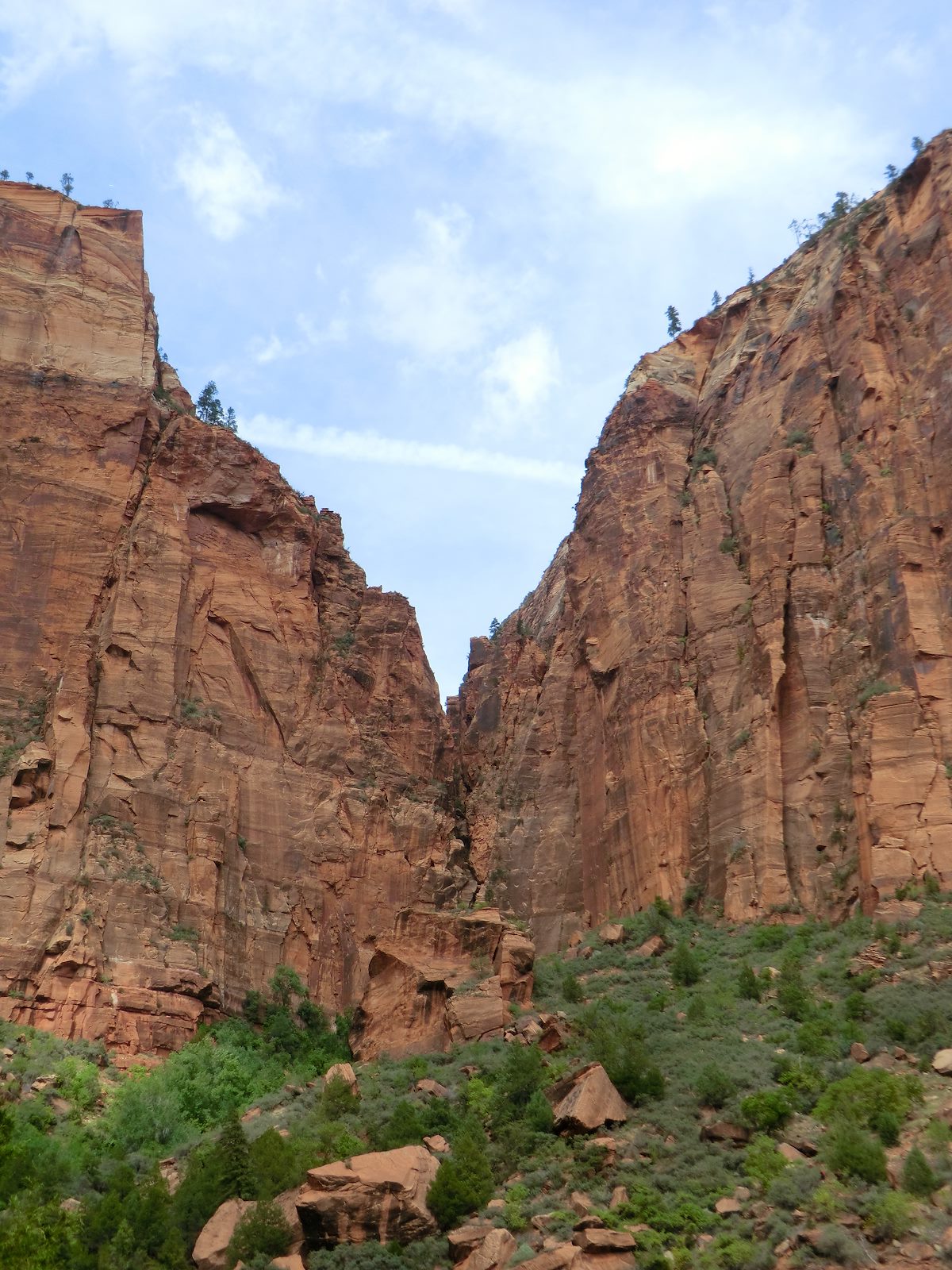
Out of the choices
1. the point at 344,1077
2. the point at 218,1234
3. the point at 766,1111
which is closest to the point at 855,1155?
the point at 766,1111

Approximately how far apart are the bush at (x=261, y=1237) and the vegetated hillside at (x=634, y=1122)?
1.70 ft

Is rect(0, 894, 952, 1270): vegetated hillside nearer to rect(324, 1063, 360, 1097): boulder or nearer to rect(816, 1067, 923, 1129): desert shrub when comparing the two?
rect(816, 1067, 923, 1129): desert shrub

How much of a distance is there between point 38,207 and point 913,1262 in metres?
59.7

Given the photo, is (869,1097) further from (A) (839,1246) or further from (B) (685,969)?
(B) (685,969)

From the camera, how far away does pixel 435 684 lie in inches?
2992

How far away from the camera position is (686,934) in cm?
4941

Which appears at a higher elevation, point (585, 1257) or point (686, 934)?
point (686, 934)

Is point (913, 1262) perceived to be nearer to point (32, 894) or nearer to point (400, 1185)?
point (400, 1185)

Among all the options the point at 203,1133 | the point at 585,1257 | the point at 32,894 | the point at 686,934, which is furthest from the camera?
the point at 32,894

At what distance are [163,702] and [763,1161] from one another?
34758 millimetres

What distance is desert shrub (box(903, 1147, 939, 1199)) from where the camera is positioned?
1126 inches

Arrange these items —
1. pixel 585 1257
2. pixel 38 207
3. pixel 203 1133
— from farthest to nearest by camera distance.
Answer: pixel 38 207 < pixel 203 1133 < pixel 585 1257

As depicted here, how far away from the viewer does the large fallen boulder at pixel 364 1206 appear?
33406mm

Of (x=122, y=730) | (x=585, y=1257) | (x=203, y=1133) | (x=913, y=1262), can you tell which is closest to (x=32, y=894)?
(x=122, y=730)
